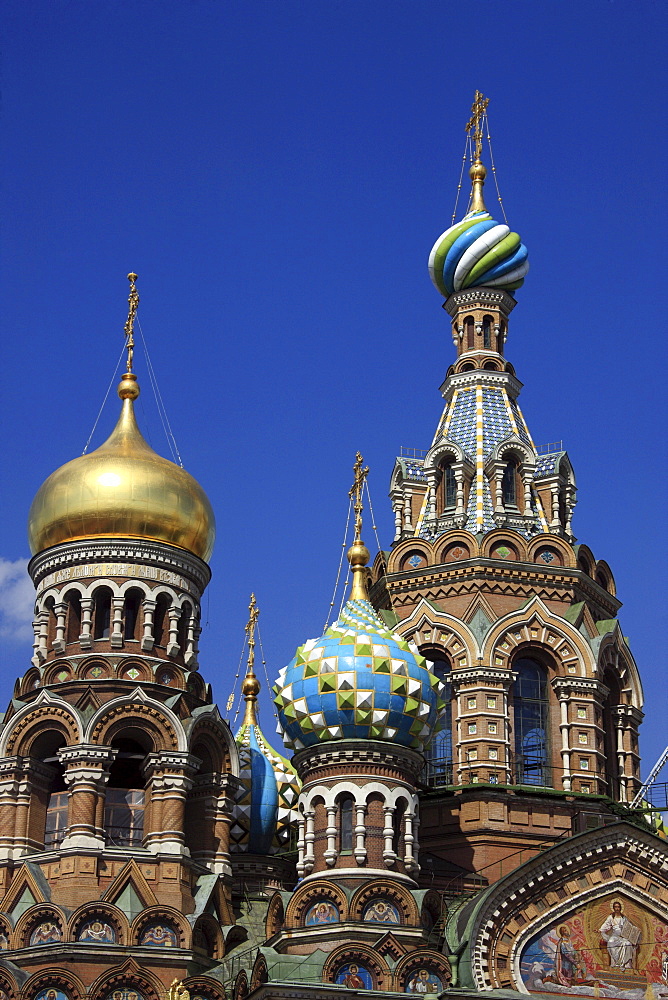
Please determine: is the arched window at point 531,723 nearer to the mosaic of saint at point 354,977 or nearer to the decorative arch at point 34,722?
the mosaic of saint at point 354,977

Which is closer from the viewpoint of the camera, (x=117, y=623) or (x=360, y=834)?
(x=360, y=834)

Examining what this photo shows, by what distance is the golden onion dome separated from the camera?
28297 mm

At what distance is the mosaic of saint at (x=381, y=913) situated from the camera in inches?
974

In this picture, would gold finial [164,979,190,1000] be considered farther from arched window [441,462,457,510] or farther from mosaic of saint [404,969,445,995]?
arched window [441,462,457,510]

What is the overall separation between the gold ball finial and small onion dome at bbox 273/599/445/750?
5.63 m

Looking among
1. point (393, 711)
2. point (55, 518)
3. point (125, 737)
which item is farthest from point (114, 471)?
point (393, 711)

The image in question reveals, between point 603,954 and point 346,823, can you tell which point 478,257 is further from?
point 603,954

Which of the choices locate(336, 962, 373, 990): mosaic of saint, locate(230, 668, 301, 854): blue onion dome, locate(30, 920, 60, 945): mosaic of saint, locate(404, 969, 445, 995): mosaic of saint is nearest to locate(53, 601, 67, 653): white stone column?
locate(230, 668, 301, 854): blue onion dome

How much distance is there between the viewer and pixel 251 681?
33.4 metres

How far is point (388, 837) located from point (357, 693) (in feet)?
6.18

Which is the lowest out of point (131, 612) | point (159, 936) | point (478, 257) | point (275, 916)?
point (159, 936)

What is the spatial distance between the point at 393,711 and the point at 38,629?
578cm

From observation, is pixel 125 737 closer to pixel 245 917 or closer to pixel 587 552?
pixel 245 917

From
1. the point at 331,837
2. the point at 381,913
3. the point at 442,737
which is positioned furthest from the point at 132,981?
the point at 442,737
